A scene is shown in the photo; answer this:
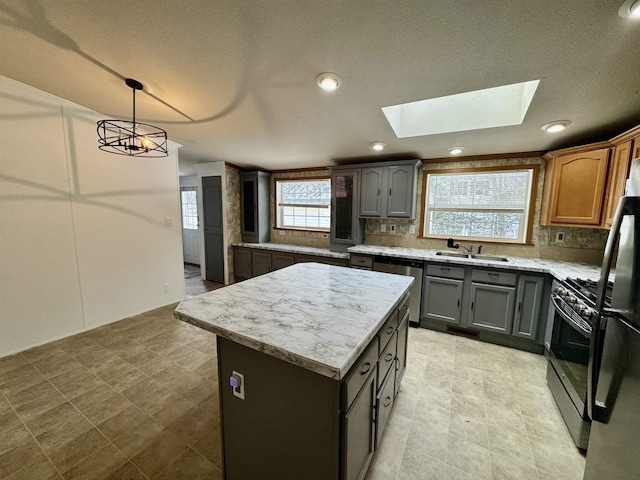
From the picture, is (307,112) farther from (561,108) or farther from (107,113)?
(107,113)

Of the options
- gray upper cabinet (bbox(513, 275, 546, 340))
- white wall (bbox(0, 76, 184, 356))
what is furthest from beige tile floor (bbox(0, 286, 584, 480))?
white wall (bbox(0, 76, 184, 356))

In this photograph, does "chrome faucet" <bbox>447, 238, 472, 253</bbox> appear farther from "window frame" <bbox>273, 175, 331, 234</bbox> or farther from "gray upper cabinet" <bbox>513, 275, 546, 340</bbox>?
"window frame" <bbox>273, 175, 331, 234</bbox>

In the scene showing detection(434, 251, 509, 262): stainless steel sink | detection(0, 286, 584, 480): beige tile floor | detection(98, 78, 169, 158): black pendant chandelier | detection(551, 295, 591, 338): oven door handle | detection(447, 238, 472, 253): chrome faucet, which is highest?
detection(98, 78, 169, 158): black pendant chandelier

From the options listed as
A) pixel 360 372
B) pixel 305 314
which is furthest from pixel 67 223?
pixel 360 372

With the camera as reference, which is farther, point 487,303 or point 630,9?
point 487,303

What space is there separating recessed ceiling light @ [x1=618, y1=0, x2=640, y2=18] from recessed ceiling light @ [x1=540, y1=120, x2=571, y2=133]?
1172 millimetres

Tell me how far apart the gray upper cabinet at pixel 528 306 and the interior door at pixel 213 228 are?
4.47m

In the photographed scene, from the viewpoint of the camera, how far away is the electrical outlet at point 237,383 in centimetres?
112

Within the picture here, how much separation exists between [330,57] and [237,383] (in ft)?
6.33

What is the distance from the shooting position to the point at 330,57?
1618 mm

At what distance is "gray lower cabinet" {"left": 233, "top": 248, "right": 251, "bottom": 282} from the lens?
4664mm

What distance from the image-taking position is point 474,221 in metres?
3.35

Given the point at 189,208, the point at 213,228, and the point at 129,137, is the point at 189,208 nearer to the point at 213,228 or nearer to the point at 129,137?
the point at 213,228

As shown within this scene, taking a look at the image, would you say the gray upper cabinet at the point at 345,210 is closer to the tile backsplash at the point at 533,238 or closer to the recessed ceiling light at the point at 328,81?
the tile backsplash at the point at 533,238
